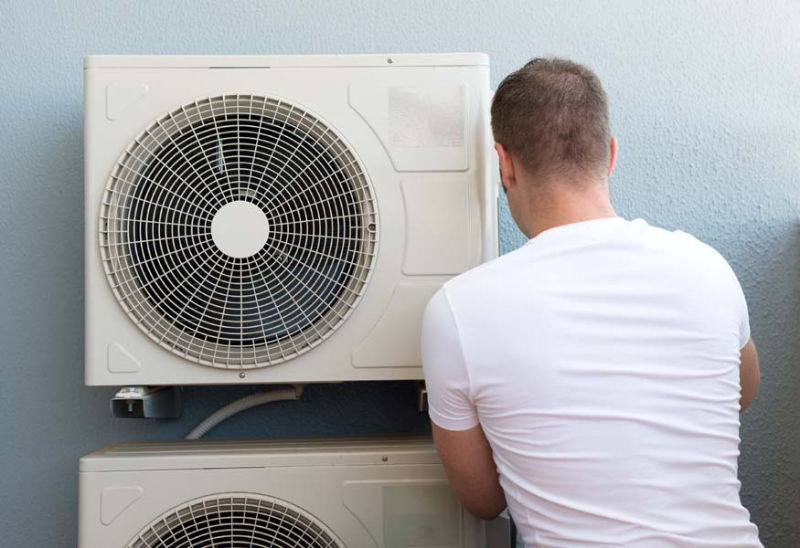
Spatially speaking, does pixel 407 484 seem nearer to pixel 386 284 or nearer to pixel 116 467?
pixel 386 284

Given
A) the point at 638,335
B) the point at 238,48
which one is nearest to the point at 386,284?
the point at 638,335

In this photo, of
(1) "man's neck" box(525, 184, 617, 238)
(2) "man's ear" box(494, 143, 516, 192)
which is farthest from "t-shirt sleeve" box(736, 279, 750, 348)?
(2) "man's ear" box(494, 143, 516, 192)

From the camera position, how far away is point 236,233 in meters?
1.03

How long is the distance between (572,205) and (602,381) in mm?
233

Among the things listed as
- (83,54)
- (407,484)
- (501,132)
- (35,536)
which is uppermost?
(83,54)

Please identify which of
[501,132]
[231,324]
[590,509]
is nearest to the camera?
[590,509]

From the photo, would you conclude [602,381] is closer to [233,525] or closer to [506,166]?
[506,166]

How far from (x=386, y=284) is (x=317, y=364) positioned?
0.50 feet

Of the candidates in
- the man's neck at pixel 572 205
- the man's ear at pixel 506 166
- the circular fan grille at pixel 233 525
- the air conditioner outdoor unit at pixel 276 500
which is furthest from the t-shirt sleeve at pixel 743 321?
the circular fan grille at pixel 233 525

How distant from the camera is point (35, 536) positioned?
1326 mm

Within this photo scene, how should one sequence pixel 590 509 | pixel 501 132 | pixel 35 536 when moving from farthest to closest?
pixel 35 536 < pixel 501 132 < pixel 590 509

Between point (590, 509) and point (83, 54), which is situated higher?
point (83, 54)

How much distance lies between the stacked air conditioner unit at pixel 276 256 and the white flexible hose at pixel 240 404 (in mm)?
189

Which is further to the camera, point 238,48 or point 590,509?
point 238,48
